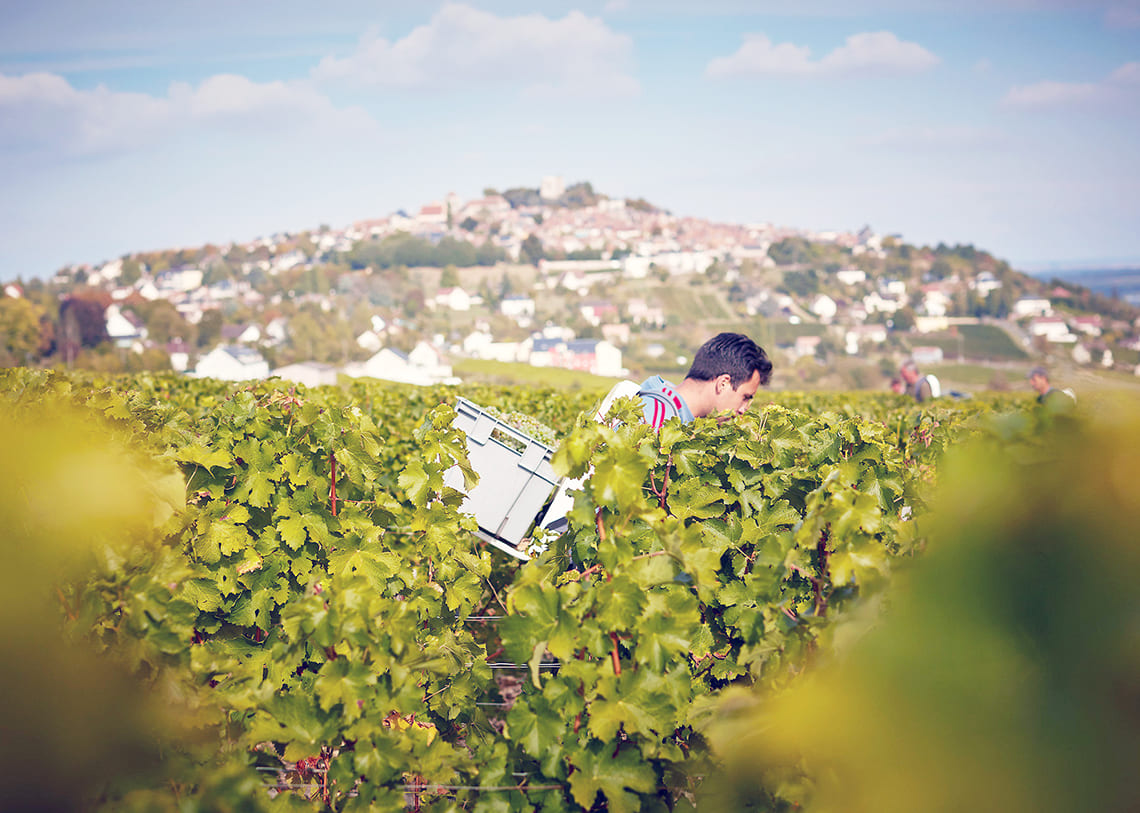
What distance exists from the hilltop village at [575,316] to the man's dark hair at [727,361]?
74.0 metres

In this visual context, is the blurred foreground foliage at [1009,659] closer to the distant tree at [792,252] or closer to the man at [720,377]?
the man at [720,377]

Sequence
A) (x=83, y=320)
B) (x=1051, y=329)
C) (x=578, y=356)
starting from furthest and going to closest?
(x=1051, y=329)
(x=83, y=320)
(x=578, y=356)

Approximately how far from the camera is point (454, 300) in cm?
15550

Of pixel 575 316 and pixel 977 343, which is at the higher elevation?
pixel 977 343

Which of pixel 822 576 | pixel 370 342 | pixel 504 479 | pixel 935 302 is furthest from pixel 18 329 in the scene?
pixel 935 302

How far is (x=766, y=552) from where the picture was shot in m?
2.42

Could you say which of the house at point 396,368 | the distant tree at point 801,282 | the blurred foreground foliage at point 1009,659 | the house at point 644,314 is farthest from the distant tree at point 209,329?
the blurred foreground foliage at point 1009,659

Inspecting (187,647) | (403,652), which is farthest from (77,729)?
(403,652)

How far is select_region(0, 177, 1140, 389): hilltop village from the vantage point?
105m

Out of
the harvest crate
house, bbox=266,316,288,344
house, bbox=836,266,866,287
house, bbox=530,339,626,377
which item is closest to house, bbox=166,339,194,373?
house, bbox=266,316,288,344

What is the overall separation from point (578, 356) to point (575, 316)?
48341 mm

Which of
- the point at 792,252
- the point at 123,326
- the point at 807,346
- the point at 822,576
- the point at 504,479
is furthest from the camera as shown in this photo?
the point at 792,252

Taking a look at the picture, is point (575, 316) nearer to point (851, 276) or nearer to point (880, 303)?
point (880, 303)

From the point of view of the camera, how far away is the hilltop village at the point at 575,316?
344 ft
